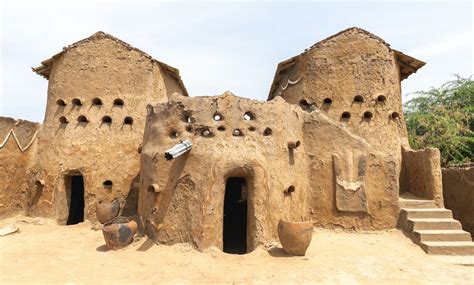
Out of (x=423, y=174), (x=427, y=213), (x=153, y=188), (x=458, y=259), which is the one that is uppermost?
(x=423, y=174)

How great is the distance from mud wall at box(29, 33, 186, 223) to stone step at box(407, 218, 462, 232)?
9.91m

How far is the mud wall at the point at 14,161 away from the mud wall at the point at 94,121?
1.47ft

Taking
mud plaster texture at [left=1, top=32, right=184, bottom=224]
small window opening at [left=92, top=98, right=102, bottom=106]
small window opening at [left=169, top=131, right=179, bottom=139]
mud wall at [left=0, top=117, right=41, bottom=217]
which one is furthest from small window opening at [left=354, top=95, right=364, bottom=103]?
mud wall at [left=0, top=117, right=41, bottom=217]

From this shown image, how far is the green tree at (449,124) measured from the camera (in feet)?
55.4

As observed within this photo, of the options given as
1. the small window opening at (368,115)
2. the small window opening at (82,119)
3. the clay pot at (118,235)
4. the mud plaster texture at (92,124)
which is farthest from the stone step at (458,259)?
the small window opening at (82,119)

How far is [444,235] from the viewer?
A: 903 cm

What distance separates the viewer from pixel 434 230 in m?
9.38

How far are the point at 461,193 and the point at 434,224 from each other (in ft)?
10.5

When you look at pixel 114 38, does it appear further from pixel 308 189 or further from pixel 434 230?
pixel 434 230

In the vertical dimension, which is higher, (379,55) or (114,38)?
(114,38)

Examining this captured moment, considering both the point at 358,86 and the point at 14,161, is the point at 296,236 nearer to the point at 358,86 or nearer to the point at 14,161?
the point at 358,86

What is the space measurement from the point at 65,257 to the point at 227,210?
665 centimetres

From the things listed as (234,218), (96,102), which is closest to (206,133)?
(234,218)

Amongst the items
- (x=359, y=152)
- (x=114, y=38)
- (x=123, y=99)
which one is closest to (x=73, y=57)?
(x=114, y=38)
